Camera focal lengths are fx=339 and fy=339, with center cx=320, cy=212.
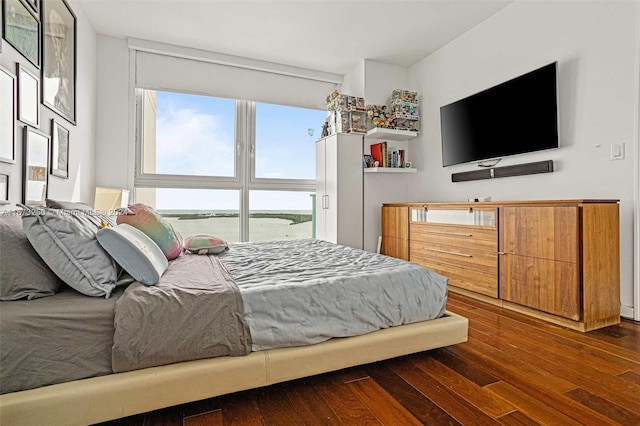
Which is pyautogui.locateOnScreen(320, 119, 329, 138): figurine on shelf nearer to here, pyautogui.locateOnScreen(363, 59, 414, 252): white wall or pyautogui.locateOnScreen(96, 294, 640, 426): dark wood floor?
pyautogui.locateOnScreen(363, 59, 414, 252): white wall

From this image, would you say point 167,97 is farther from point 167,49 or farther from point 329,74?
point 329,74

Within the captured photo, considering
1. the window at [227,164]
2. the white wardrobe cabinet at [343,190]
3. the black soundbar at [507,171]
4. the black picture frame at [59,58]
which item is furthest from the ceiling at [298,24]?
the black soundbar at [507,171]

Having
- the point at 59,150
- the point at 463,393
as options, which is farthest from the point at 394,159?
the point at 59,150

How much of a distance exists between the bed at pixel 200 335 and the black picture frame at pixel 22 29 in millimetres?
1628

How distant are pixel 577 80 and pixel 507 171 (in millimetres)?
869

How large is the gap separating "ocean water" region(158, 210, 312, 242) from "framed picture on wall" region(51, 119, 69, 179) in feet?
4.47

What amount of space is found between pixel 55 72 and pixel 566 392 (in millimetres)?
3763

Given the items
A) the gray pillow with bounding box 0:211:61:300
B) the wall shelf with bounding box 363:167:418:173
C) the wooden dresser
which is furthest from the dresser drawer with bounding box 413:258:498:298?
the gray pillow with bounding box 0:211:61:300

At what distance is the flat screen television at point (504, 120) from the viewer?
9.18ft

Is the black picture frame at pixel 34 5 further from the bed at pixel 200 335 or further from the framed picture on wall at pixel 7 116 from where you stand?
the bed at pixel 200 335

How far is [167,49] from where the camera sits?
391 centimetres

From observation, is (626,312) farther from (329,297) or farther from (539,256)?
(329,297)

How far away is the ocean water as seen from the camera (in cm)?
417

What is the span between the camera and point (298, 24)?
3.51m
